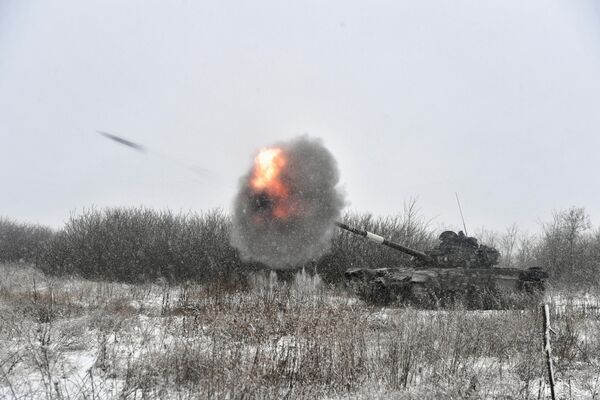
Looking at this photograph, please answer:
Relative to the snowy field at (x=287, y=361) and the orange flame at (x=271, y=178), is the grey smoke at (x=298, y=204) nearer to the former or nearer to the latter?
the orange flame at (x=271, y=178)

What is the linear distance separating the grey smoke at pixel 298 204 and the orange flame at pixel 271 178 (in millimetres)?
115

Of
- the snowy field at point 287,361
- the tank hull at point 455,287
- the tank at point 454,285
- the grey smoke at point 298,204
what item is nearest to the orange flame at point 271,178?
the grey smoke at point 298,204

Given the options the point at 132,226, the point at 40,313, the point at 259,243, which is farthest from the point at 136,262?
the point at 40,313

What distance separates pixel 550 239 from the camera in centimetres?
4169

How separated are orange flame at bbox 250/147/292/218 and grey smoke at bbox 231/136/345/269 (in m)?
0.11

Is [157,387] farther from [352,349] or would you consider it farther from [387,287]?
[387,287]

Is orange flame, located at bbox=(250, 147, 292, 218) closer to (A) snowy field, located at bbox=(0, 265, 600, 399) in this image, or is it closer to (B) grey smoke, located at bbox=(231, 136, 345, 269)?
(B) grey smoke, located at bbox=(231, 136, 345, 269)

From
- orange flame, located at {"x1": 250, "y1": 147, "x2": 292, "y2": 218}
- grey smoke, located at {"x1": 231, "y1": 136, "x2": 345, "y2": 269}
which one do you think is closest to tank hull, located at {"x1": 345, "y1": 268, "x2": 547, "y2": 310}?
grey smoke, located at {"x1": 231, "y1": 136, "x2": 345, "y2": 269}

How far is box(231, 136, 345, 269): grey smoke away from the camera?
516 inches

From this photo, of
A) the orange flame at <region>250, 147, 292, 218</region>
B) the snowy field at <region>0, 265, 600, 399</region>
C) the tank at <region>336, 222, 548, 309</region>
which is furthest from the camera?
the tank at <region>336, 222, 548, 309</region>

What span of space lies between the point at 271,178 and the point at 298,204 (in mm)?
980

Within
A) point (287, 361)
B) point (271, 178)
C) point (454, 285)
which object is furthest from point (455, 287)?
point (287, 361)

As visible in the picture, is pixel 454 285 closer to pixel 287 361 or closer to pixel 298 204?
pixel 298 204

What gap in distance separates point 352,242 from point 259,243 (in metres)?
13.8
